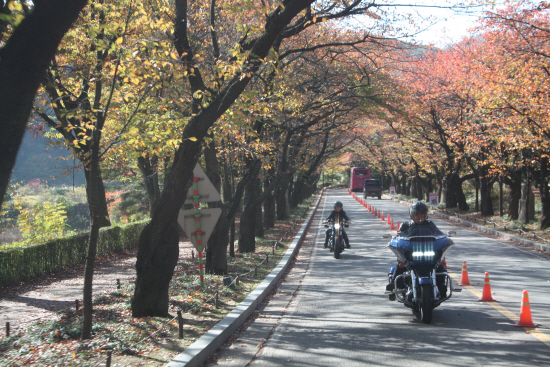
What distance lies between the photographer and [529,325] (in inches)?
274

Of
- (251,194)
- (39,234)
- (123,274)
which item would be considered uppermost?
(251,194)

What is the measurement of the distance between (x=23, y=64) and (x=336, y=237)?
13.4m

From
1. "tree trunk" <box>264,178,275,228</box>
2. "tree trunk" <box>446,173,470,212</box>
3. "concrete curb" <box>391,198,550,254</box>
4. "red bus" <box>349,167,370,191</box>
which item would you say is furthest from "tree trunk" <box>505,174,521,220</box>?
"red bus" <box>349,167,370,191</box>

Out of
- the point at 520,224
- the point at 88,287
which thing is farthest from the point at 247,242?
the point at 520,224

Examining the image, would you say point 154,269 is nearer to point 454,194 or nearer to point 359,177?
point 454,194

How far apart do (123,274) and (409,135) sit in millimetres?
29656

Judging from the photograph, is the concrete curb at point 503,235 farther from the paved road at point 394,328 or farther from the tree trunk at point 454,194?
the paved road at point 394,328

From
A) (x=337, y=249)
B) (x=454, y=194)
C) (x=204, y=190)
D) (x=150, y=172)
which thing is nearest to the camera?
(x=204, y=190)

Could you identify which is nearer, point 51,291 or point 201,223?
point 201,223

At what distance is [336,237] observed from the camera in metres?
16.2

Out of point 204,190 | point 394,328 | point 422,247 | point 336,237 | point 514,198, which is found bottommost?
point 394,328

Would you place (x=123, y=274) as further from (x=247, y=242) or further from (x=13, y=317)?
(x=13, y=317)

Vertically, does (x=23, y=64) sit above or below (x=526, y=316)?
above

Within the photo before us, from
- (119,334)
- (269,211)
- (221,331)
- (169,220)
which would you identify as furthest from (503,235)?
(119,334)
